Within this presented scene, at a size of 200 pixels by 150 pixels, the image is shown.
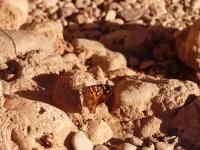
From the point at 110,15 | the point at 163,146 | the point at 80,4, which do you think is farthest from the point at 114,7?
the point at 163,146

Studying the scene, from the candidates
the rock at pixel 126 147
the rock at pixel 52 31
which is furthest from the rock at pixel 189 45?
the rock at pixel 126 147

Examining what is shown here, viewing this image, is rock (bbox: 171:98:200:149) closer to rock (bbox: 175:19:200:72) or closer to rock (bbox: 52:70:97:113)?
rock (bbox: 52:70:97:113)

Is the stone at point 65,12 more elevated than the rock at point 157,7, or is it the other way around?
the rock at point 157,7

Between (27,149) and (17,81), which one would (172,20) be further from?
(27,149)

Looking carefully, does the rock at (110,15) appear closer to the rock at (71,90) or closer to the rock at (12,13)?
the rock at (12,13)

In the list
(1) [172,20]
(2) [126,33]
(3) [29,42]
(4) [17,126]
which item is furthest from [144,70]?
(4) [17,126]

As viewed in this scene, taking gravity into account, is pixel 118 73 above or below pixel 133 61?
above

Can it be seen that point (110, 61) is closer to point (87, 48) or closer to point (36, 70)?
point (87, 48)
